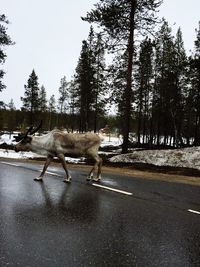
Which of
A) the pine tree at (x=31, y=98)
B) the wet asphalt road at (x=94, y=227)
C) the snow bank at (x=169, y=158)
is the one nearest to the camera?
the wet asphalt road at (x=94, y=227)

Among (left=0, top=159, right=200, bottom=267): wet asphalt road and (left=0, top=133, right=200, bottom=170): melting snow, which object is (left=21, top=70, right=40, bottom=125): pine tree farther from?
(left=0, top=159, right=200, bottom=267): wet asphalt road

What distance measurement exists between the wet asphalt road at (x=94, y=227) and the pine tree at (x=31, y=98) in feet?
173

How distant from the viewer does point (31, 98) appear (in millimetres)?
61188

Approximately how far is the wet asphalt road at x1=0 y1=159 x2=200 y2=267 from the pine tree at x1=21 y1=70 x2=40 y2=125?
5272 centimetres

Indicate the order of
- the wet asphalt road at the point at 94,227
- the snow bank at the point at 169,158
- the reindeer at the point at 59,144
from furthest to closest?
1. the snow bank at the point at 169,158
2. the reindeer at the point at 59,144
3. the wet asphalt road at the point at 94,227

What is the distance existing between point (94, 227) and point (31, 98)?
5765cm

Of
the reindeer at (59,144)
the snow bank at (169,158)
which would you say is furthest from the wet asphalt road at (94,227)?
the snow bank at (169,158)

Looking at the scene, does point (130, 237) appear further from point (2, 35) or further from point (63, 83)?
point (63, 83)

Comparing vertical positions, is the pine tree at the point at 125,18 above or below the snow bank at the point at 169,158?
above

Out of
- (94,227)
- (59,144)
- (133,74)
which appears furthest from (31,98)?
(94,227)

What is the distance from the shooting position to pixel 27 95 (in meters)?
61.5

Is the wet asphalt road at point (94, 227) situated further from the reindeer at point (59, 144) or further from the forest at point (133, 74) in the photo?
the forest at point (133, 74)

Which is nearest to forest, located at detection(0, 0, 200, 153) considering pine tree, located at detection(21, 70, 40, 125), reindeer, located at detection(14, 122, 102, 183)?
pine tree, located at detection(21, 70, 40, 125)

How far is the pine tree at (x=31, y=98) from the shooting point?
199 feet
